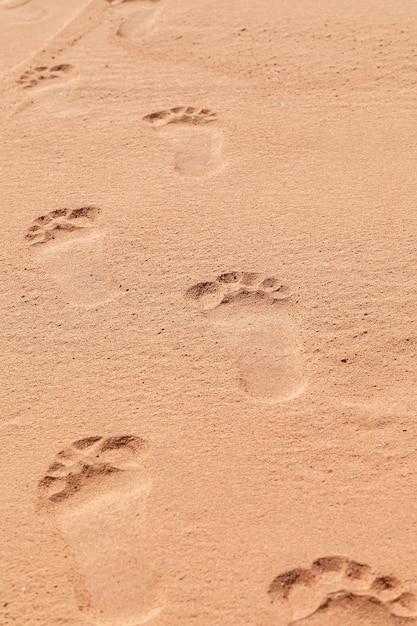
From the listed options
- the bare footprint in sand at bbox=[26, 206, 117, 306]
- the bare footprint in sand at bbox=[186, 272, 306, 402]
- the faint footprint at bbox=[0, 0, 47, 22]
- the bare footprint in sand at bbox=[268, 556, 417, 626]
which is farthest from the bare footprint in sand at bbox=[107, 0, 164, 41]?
the bare footprint in sand at bbox=[268, 556, 417, 626]

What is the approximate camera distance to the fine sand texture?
2.12 m

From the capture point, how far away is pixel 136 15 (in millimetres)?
4617

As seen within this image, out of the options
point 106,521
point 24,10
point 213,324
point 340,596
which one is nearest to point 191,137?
point 213,324

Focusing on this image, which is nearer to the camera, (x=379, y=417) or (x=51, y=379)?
(x=379, y=417)

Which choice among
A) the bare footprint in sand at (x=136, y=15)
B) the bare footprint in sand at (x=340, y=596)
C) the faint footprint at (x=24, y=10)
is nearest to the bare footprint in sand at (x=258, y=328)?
the bare footprint in sand at (x=340, y=596)

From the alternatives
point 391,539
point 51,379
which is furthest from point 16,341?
point 391,539

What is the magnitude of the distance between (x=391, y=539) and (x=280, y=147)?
75.6 inches

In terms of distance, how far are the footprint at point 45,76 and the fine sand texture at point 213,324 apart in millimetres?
17

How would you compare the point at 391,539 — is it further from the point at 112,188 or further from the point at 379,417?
the point at 112,188

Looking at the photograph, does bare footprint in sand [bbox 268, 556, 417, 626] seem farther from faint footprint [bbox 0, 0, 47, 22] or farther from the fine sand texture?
faint footprint [bbox 0, 0, 47, 22]

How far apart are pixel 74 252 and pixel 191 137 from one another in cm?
89

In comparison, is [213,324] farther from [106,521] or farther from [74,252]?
[106,521]

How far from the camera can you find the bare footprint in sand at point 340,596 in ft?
6.53

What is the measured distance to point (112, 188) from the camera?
3.43 metres
